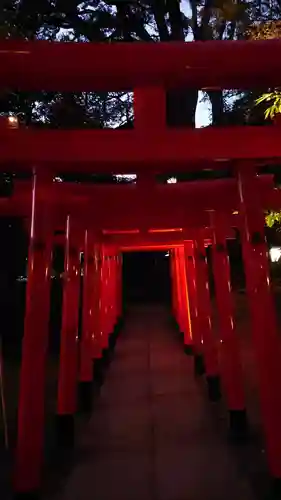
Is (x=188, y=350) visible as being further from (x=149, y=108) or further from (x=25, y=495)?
(x=149, y=108)

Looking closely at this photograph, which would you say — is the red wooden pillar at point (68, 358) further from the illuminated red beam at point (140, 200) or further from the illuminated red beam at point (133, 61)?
the illuminated red beam at point (133, 61)

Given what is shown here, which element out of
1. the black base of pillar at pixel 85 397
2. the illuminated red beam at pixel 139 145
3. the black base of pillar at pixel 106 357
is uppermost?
the illuminated red beam at pixel 139 145

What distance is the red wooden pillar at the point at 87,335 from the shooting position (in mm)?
7113

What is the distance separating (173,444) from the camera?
5340mm

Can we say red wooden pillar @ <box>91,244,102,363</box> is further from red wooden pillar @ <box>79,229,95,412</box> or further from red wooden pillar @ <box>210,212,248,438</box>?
red wooden pillar @ <box>210,212,248,438</box>

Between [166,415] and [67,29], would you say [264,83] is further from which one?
[67,29]

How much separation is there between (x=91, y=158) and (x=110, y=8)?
40.6ft

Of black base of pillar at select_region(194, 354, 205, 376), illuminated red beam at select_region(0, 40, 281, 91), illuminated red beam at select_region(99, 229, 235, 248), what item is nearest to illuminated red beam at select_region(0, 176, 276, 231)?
illuminated red beam at select_region(0, 40, 281, 91)

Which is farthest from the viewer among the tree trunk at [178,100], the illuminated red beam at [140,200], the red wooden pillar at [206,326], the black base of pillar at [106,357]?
the tree trunk at [178,100]

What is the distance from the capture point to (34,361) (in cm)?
402

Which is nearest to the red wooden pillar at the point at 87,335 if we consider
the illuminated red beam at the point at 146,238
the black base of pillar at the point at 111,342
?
the illuminated red beam at the point at 146,238

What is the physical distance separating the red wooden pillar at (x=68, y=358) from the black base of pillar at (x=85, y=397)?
1.17 meters

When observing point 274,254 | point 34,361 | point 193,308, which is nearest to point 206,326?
point 193,308

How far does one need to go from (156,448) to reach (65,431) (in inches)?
32.8
